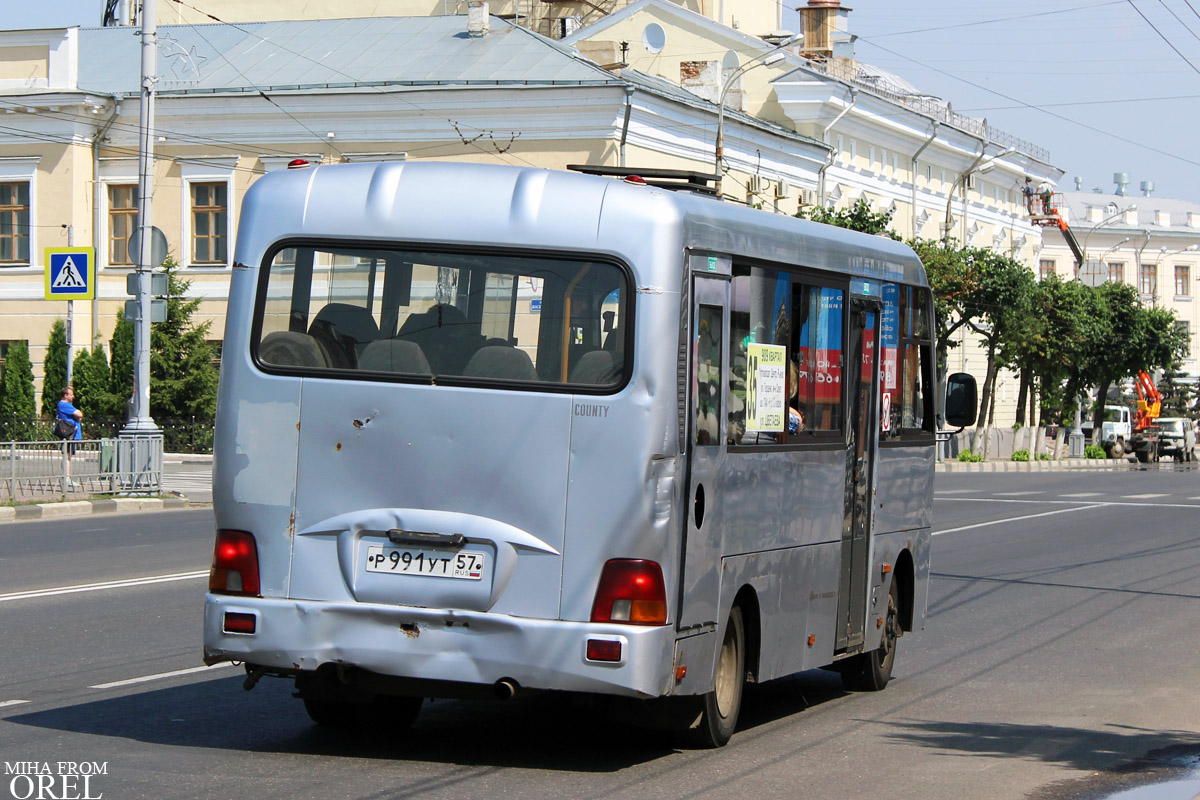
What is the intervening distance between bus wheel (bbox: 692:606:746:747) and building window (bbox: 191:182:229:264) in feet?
135

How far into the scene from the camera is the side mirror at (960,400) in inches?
429

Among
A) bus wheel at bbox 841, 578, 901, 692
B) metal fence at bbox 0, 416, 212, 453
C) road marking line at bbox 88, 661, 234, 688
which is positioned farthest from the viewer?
metal fence at bbox 0, 416, 212, 453

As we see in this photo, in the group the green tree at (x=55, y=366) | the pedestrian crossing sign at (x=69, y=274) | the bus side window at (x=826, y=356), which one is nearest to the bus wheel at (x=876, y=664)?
the bus side window at (x=826, y=356)

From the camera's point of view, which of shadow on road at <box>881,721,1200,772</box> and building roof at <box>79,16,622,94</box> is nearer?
shadow on road at <box>881,721,1200,772</box>

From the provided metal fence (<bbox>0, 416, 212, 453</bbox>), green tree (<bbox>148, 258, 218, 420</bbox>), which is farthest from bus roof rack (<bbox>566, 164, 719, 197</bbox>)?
green tree (<bbox>148, 258, 218, 420</bbox>)

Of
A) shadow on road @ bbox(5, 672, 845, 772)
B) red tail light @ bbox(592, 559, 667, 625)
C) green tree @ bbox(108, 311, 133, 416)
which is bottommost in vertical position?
shadow on road @ bbox(5, 672, 845, 772)

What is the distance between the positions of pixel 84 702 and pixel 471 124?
37.8 meters

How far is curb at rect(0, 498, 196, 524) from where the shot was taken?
75.4 ft

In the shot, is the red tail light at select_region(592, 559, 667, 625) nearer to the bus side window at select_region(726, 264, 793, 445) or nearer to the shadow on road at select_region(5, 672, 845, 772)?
the shadow on road at select_region(5, 672, 845, 772)

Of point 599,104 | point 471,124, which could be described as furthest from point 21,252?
point 599,104

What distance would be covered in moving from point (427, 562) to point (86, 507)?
1826 cm

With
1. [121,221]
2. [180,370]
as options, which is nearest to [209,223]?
[121,221]

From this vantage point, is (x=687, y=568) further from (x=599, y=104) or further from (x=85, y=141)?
(x=85, y=141)

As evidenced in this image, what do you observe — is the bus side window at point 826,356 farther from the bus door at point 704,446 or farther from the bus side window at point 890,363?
the bus door at point 704,446
